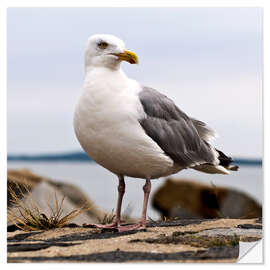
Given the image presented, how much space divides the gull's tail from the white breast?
32.5 inches

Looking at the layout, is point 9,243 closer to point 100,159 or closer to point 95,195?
point 100,159

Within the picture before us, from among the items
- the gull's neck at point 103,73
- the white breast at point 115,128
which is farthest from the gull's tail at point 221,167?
the gull's neck at point 103,73

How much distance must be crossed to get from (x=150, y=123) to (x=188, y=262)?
147 cm

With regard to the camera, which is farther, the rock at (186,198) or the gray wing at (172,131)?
the rock at (186,198)

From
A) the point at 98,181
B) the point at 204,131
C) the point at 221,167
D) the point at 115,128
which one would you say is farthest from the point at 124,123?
the point at 98,181

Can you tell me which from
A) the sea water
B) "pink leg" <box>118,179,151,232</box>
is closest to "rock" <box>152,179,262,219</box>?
the sea water

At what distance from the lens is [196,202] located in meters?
12.9

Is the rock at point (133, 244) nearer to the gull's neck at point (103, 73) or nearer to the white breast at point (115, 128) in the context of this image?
the white breast at point (115, 128)

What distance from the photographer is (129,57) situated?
523 centimetres

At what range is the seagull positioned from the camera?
5.07 metres

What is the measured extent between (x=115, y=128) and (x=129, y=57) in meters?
0.73

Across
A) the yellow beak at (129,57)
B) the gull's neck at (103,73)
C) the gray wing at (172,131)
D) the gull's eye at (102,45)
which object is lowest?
the gray wing at (172,131)

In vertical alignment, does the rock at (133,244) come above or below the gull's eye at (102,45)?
below

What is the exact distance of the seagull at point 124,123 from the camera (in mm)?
5066
